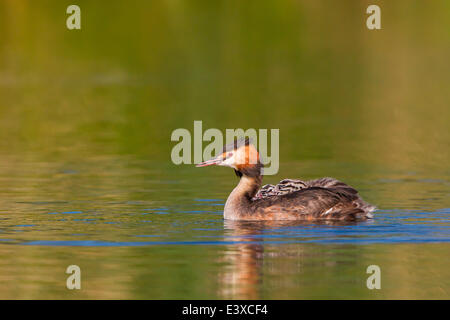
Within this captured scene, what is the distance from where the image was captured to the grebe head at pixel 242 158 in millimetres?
16609

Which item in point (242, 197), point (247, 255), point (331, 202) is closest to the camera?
point (247, 255)

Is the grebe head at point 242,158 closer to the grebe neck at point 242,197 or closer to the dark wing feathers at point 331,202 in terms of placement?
the grebe neck at point 242,197

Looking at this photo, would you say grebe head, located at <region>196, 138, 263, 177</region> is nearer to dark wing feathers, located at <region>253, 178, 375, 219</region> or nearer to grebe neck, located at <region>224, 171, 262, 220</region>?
grebe neck, located at <region>224, 171, 262, 220</region>

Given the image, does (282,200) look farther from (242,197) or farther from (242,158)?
(242,158)

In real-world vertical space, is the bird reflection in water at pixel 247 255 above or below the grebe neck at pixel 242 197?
below

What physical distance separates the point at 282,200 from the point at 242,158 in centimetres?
90

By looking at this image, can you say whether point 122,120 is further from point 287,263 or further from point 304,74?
point 287,263

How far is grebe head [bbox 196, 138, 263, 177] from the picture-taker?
54.5 feet

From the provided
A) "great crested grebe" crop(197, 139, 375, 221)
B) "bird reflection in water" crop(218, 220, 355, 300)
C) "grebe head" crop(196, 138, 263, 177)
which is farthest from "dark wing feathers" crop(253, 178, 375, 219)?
"grebe head" crop(196, 138, 263, 177)

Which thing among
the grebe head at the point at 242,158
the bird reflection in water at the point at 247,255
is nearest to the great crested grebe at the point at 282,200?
the grebe head at the point at 242,158

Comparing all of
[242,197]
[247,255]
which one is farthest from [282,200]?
[247,255]

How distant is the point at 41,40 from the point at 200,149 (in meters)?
25.8

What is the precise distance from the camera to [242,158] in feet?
55.0
